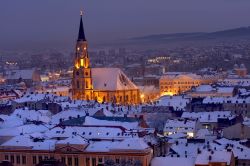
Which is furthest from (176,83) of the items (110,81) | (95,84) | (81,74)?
(81,74)

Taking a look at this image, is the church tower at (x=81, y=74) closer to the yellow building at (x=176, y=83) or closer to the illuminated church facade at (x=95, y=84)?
the illuminated church facade at (x=95, y=84)

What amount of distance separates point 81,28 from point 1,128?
4703 cm

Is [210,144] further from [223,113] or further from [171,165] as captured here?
[223,113]

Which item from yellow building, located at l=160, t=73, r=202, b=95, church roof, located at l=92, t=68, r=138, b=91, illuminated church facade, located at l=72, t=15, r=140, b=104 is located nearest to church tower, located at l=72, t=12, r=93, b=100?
illuminated church facade, located at l=72, t=15, r=140, b=104

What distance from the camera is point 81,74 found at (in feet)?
344

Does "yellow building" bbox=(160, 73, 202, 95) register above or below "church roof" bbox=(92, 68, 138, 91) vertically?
below

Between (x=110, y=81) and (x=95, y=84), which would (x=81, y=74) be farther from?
(x=110, y=81)

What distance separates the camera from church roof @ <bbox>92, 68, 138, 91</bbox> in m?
109

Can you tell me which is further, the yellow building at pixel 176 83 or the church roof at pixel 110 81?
the yellow building at pixel 176 83

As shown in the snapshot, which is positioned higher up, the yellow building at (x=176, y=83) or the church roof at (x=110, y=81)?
the church roof at (x=110, y=81)

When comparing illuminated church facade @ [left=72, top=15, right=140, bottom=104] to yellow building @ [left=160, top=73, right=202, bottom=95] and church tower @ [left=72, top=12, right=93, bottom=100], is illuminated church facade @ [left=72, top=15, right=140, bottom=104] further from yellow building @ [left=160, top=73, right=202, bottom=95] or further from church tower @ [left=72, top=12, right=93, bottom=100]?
yellow building @ [left=160, top=73, right=202, bottom=95]

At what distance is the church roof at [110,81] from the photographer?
357ft

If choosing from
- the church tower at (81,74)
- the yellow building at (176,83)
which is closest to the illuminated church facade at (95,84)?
the church tower at (81,74)

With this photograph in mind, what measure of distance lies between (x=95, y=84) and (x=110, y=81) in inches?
93.7
